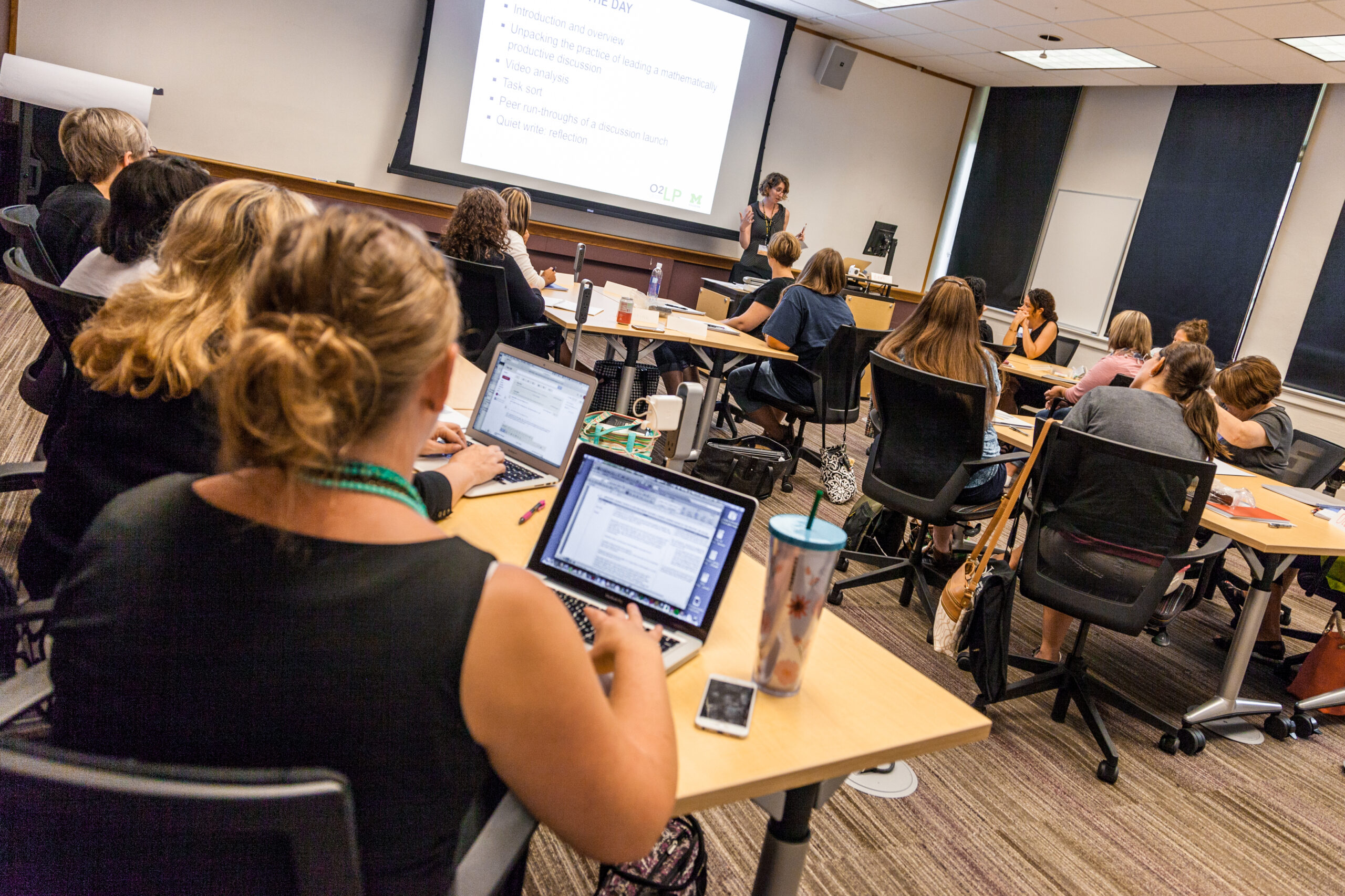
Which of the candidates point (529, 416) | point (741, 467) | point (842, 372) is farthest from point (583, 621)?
point (842, 372)

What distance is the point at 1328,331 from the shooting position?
5.55 metres

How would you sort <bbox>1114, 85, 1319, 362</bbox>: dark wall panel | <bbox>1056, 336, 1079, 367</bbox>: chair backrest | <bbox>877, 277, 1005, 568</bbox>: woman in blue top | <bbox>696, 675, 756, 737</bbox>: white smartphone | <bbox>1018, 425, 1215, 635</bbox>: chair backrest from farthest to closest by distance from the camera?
<bbox>1056, 336, 1079, 367</bbox>: chair backrest → <bbox>1114, 85, 1319, 362</bbox>: dark wall panel → <bbox>877, 277, 1005, 568</bbox>: woman in blue top → <bbox>1018, 425, 1215, 635</bbox>: chair backrest → <bbox>696, 675, 756, 737</bbox>: white smartphone

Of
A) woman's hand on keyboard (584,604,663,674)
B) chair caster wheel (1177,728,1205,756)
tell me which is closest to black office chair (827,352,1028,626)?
chair caster wheel (1177,728,1205,756)

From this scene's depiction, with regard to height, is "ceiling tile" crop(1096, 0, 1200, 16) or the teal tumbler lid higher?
"ceiling tile" crop(1096, 0, 1200, 16)

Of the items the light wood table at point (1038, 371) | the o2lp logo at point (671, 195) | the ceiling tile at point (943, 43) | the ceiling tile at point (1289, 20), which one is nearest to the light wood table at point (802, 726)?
the light wood table at point (1038, 371)

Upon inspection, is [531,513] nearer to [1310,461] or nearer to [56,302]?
[56,302]

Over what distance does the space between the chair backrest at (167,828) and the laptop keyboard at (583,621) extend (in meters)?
0.51

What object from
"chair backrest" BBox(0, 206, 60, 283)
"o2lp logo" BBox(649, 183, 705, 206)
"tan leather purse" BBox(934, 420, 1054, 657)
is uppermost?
"o2lp logo" BBox(649, 183, 705, 206)

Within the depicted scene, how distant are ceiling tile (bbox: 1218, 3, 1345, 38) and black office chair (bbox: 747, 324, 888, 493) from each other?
2.58 metres

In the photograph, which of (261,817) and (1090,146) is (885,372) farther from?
(1090,146)

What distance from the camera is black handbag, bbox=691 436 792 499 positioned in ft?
12.5

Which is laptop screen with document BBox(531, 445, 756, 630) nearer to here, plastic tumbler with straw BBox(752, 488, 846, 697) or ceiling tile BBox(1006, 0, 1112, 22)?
plastic tumbler with straw BBox(752, 488, 846, 697)

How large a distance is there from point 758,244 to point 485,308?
3.45 m

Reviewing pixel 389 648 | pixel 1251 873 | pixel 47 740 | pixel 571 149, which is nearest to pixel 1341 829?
pixel 1251 873
